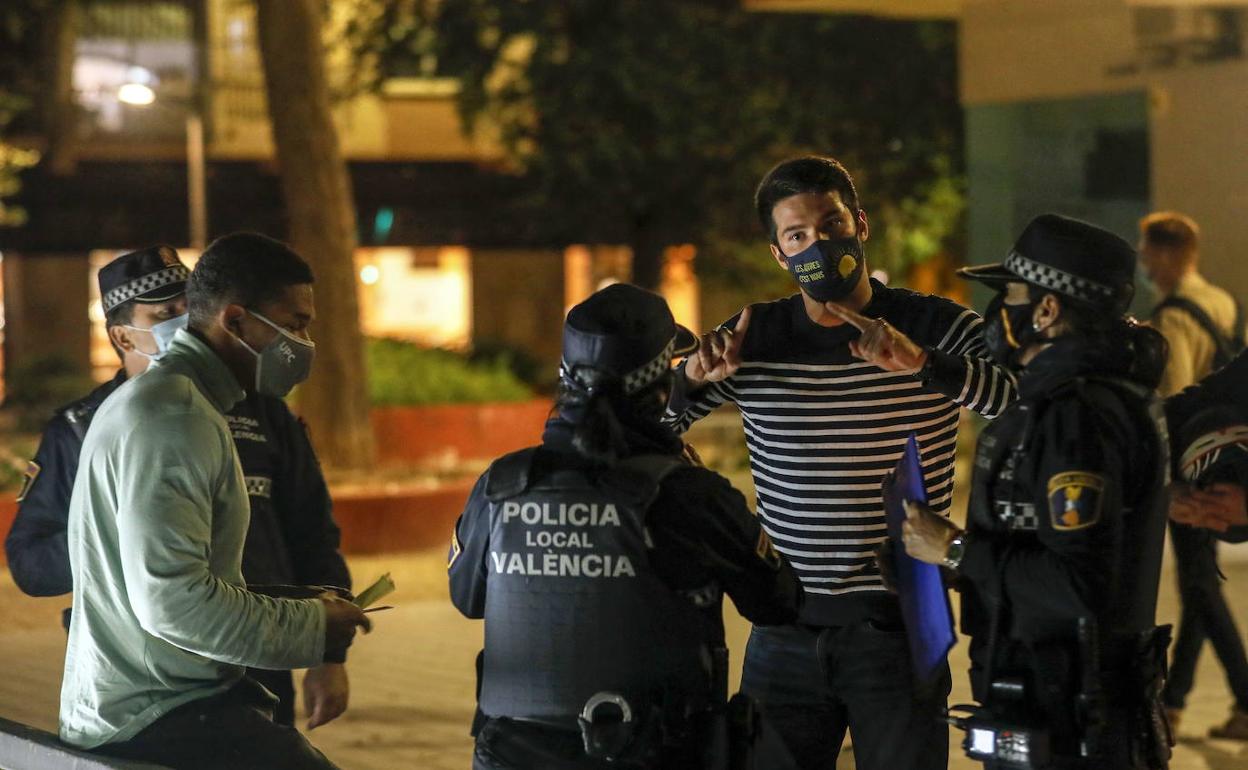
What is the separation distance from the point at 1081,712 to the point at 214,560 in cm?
188

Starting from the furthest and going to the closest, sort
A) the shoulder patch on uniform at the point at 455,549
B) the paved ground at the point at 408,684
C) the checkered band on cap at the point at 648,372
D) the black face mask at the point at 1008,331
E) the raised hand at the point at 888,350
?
the paved ground at the point at 408,684, the raised hand at the point at 888,350, the black face mask at the point at 1008,331, the shoulder patch on uniform at the point at 455,549, the checkered band on cap at the point at 648,372

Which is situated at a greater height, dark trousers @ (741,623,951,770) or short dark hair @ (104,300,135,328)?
short dark hair @ (104,300,135,328)

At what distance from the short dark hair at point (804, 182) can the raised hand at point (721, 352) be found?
0.80 ft

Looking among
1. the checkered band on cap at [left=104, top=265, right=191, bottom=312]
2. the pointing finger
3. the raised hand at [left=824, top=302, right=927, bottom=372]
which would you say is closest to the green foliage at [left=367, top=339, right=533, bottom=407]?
the checkered band on cap at [left=104, top=265, right=191, bottom=312]

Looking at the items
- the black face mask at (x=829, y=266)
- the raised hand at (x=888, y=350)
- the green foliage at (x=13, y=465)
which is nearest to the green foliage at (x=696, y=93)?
the green foliage at (x=13, y=465)

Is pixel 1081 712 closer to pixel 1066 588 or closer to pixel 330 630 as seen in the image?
pixel 1066 588

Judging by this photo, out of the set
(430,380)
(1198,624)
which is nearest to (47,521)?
(1198,624)

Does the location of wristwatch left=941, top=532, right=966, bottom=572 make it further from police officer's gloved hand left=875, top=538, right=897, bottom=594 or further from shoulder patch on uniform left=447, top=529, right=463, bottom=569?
shoulder patch on uniform left=447, top=529, right=463, bottom=569

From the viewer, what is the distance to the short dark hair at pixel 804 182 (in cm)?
440

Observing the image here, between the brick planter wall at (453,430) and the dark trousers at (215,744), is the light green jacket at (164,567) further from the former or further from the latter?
the brick planter wall at (453,430)

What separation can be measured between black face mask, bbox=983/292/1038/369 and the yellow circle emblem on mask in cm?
43

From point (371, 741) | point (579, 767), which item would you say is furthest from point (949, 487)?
point (371, 741)

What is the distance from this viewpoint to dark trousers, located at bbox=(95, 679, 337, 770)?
A: 4.18 m

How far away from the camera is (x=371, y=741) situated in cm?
762
